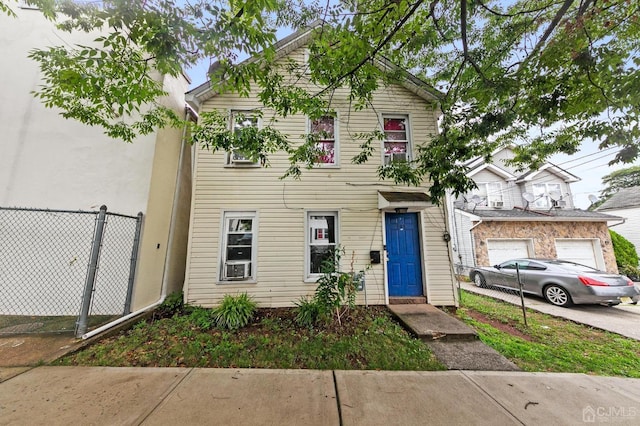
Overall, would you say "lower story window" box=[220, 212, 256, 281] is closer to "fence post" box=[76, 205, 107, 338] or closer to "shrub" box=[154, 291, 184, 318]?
"shrub" box=[154, 291, 184, 318]

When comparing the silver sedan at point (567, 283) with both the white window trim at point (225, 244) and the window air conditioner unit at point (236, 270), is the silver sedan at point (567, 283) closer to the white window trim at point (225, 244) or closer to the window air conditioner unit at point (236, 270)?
the white window trim at point (225, 244)

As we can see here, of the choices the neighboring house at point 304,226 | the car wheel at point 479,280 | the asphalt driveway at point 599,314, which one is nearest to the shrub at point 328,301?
the neighboring house at point 304,226

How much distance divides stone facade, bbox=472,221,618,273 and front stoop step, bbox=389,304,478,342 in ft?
24.9

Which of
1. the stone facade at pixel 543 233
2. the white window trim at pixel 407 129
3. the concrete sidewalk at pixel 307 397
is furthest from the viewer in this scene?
the stone facade at pixel 543 233

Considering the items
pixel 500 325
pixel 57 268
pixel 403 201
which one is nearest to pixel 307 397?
pixel 403 201

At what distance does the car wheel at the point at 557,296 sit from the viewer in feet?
21.1

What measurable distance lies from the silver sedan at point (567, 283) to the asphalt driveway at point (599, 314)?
27cm

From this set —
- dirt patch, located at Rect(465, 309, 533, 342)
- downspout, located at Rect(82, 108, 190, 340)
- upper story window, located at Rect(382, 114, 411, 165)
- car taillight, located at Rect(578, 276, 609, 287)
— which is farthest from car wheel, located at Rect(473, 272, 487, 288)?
downspout, located at Rect(82, 108, 190, 340)

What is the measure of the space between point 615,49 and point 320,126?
17.1 feet

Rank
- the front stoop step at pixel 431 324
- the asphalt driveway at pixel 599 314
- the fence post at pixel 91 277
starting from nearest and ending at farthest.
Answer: the fence post at pixel 91 277 → the front stoop step at pixel 431 324 → the asphalt driveway at pixel 599 314

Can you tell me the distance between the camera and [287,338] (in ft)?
12.5

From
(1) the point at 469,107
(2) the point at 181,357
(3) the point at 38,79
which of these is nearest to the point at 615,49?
(1) the point at 469,107

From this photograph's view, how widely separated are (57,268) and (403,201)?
7349 mm

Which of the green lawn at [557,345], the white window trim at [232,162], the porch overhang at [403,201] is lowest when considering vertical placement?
the green lawn at [557,345]
